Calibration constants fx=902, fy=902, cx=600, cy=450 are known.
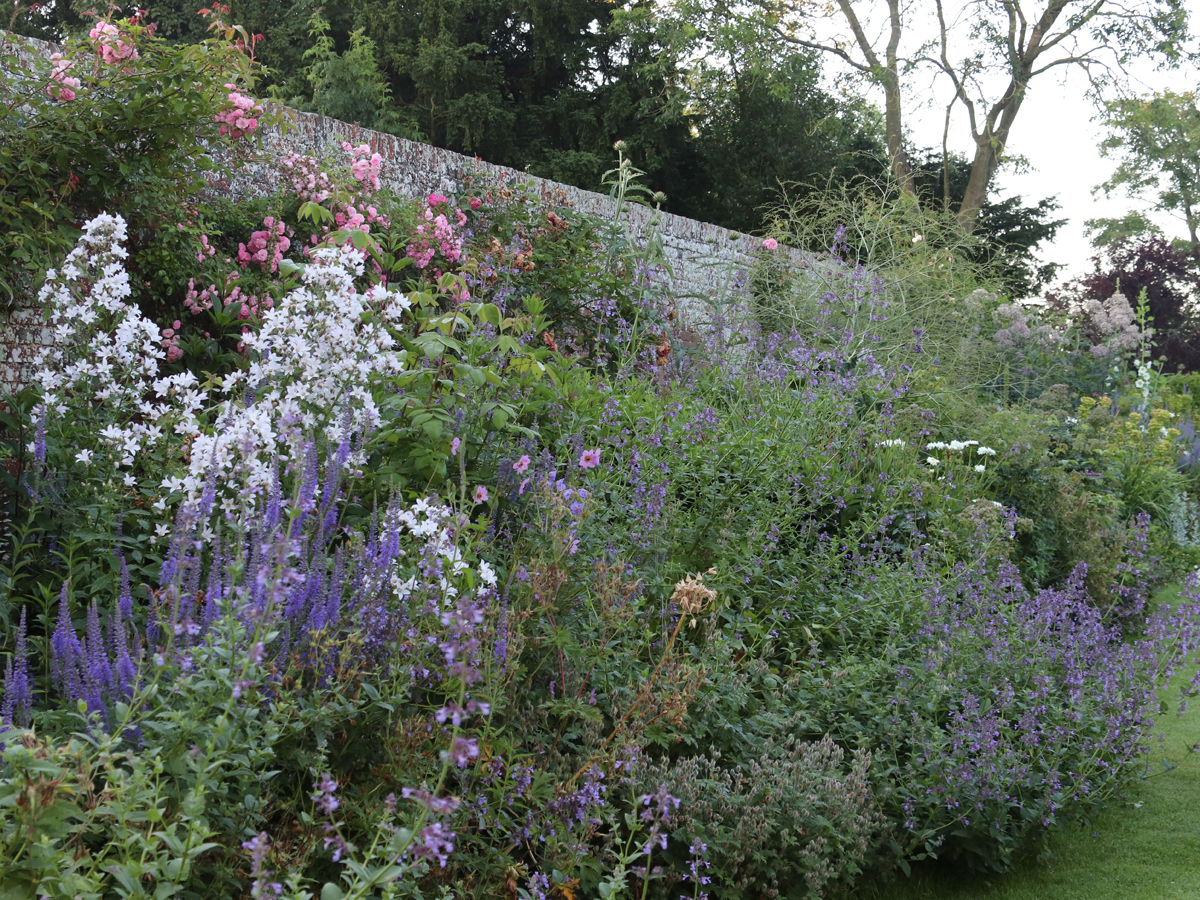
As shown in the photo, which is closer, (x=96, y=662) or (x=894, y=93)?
(x=96, y=662)

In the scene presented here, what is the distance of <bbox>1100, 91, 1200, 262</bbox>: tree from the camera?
18484 millimetres

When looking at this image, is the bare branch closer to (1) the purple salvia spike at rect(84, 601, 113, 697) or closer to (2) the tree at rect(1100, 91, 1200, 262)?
(2) the tree at rect(1100, 91, 1200, 262)

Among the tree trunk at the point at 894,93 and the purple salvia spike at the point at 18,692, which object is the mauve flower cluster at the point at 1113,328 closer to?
the tree trunk at the point at 894,93

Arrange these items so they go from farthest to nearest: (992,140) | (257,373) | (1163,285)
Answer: (1163,285) < (992,140) < (257,373)

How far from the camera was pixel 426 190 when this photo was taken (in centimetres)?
699

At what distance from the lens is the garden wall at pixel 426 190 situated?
4.29 m

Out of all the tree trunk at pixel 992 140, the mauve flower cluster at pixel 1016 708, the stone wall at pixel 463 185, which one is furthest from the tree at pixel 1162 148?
the mauve flower cluster at pixel 1016 708

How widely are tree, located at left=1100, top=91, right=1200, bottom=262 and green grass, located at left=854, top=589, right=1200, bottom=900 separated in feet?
56.6

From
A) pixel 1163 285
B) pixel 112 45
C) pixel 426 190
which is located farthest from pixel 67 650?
pixel 1163 285

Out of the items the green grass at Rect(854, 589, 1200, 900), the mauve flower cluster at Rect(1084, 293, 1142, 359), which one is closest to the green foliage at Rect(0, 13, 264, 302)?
the green grass at Rect(854, 589, 1200, 900)

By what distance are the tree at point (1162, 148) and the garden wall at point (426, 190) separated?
11875mm

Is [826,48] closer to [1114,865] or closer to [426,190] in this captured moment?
[426,190]

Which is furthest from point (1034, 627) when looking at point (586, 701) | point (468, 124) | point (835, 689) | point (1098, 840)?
point (468, 124)

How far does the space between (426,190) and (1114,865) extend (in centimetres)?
605
